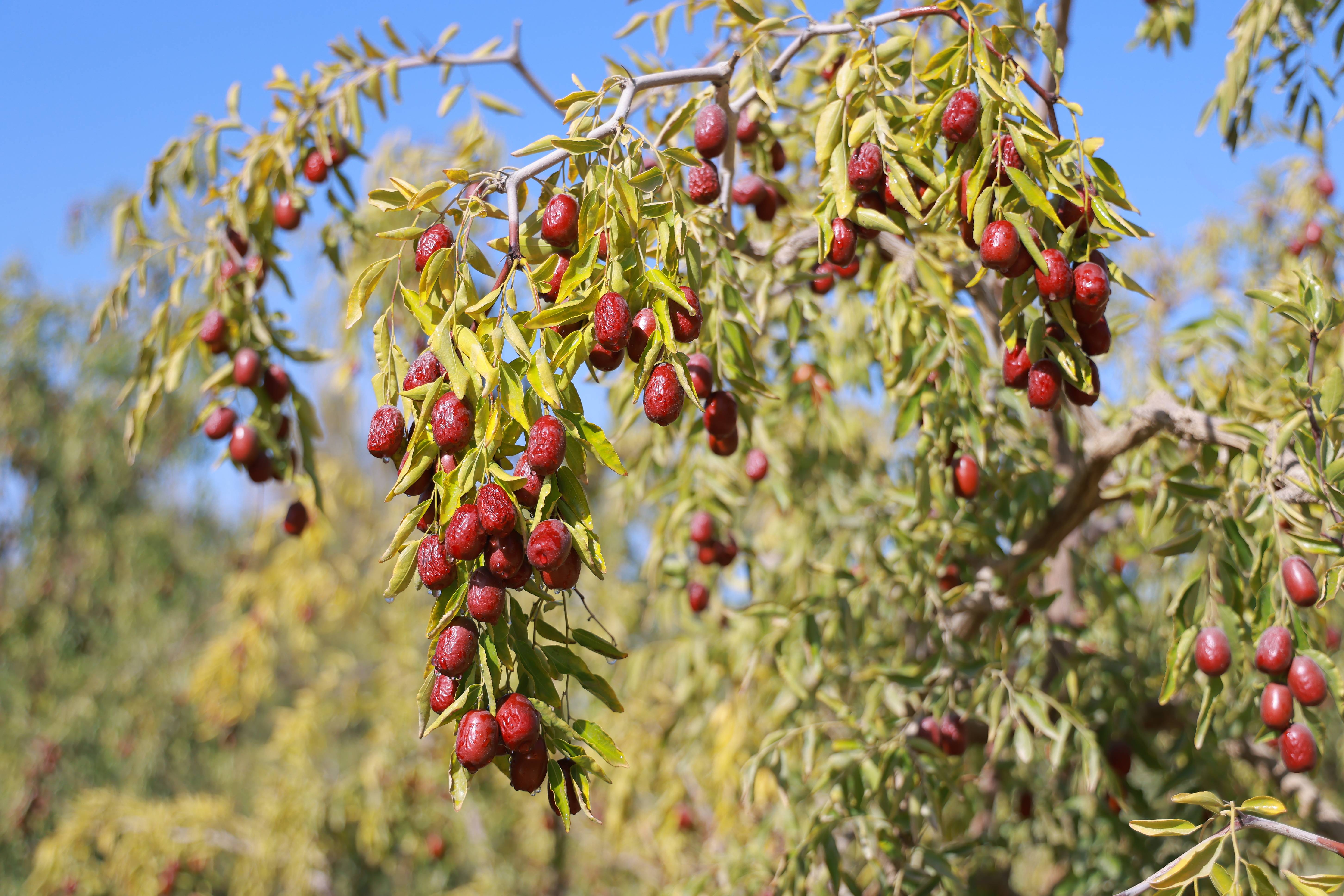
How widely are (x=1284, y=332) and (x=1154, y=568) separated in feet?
9.44

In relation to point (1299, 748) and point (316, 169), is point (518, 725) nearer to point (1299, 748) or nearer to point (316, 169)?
point (1299, 748)

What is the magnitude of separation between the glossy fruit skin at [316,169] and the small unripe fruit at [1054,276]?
5.63ft

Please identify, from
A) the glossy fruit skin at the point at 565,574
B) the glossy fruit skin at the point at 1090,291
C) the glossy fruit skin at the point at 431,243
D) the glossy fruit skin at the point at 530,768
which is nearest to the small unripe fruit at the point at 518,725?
the glossy fruit skin at the point at 530,768

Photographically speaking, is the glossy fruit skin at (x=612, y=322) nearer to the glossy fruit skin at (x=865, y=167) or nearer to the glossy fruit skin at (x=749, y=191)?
the glossy fruit skin at (x=865, y=167)

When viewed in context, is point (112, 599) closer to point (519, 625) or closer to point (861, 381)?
point (861, 381)

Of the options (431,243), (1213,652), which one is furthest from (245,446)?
(1213,652)

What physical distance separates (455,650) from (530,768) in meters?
0.17

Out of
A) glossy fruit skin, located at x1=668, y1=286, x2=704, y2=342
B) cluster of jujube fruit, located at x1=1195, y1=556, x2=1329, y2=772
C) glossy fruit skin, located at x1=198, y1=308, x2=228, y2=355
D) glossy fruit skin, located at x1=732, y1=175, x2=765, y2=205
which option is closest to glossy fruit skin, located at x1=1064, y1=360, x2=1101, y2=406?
cluster of jujube fruit, located at x1=1195, y1=556, x2=1329, y2=772

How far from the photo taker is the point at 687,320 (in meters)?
1.15

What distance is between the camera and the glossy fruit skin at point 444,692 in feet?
3.55

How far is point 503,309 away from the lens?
1.07m

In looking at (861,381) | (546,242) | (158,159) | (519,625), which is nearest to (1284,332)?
(861,381)

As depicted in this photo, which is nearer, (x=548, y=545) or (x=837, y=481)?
(x=548, y=545)

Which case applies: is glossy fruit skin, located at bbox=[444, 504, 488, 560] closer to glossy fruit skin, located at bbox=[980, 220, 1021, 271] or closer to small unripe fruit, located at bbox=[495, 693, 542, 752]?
small unripe fruit, located at bbox=[495, 693, 542, 752]
